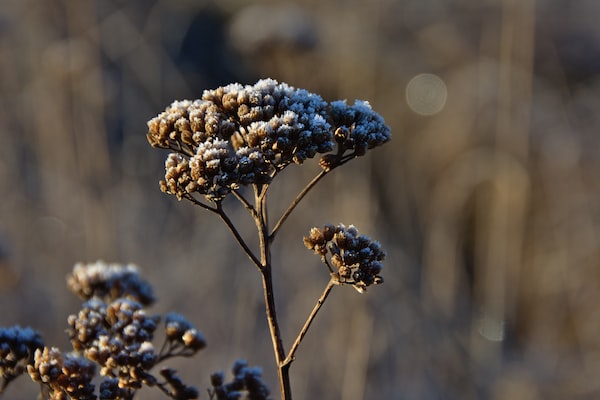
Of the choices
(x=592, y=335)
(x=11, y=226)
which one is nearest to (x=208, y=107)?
(x=11, y=226)

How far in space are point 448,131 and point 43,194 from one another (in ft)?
17.5

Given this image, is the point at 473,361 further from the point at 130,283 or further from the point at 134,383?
the point at 134,383

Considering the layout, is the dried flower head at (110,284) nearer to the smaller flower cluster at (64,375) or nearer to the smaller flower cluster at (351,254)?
the smaller flower cluster at (64,375)

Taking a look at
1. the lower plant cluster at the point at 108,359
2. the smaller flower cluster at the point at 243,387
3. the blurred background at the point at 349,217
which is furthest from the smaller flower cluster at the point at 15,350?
the blurred background at the point at 349,217

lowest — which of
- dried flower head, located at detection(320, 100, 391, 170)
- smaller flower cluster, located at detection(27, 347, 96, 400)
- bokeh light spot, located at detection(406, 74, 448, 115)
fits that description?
smaller flower cluster, located at detection(27, 347, 96, 400)

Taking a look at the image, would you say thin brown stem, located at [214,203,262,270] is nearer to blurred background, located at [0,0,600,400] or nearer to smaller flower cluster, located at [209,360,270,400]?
smaller flower cluster, located at [209,360,270,400]

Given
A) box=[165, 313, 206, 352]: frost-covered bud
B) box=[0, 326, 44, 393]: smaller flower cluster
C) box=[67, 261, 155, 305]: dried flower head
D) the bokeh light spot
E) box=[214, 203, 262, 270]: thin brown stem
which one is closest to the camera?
box=[214, 203, 262, 270]: thin brown stem

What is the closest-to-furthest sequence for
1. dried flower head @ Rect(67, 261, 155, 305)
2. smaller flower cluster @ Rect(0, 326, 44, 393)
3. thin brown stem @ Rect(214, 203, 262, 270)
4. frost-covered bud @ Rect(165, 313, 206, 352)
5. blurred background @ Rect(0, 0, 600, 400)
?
thin brown stem @ Rect(214, 203, 262, 270), smaller flower cluster @ Rect(0, 326, 44, 393), frost-covered bud @ Rect(165, 313, 206, 352), dried flower head @ Rect(67, 261, 155, 305), blurred background @ Rect(0, 0, 600, 400)

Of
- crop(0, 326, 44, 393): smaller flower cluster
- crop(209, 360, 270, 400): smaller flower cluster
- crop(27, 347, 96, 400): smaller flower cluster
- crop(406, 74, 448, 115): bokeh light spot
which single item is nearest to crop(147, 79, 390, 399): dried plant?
crop(209, 360, 270, 400): smaller flower cluster

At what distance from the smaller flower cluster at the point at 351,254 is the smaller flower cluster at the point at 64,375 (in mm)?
658

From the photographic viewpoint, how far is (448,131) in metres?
8.95

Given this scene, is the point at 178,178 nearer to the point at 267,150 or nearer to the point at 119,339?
the point at 267,150

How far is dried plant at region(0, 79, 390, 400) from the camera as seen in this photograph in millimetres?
1537

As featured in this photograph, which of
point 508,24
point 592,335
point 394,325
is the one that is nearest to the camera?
point 508,24
